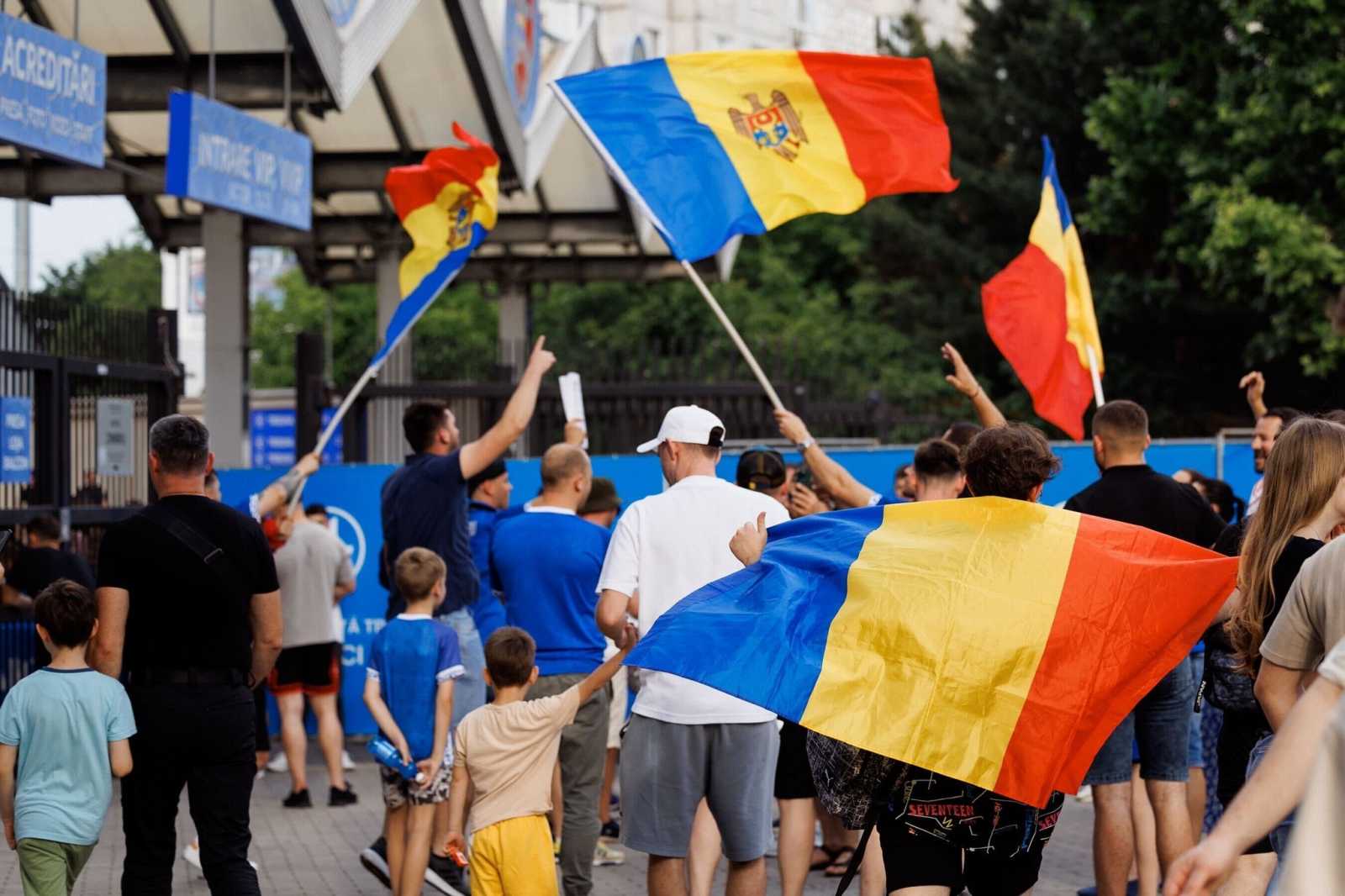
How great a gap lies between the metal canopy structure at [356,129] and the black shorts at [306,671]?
4.16 metres

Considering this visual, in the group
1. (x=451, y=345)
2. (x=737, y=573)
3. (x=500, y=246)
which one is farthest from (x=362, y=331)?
(x=737, y=573)

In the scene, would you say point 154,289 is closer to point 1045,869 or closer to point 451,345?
point 451,345

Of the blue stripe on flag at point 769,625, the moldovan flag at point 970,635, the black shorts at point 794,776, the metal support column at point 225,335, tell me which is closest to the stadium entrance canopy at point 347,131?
the metal support column at point 225,335

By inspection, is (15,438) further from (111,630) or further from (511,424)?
(111,630)

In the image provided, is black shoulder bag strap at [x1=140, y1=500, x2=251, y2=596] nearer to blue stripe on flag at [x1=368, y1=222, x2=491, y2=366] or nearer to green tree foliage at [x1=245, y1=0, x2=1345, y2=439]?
blue stripe on flag at [x1=368, y1=222, x2=491, y2=366]

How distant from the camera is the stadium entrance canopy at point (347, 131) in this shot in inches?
548

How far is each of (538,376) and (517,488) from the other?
17.9 feet

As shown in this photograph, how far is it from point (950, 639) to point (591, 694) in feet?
7.30

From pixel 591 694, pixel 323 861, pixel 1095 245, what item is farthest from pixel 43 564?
pixel 1095 245

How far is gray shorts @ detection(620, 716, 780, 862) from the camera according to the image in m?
6.28

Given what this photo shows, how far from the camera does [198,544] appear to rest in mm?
6203

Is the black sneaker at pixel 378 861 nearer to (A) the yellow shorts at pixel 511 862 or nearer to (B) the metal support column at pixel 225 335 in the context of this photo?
(A) the yellow shorts at pixel 511 862

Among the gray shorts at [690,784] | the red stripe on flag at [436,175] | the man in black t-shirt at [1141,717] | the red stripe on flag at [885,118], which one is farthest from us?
the red stripe on flag at [436,175]

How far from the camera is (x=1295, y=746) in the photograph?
320 cm
